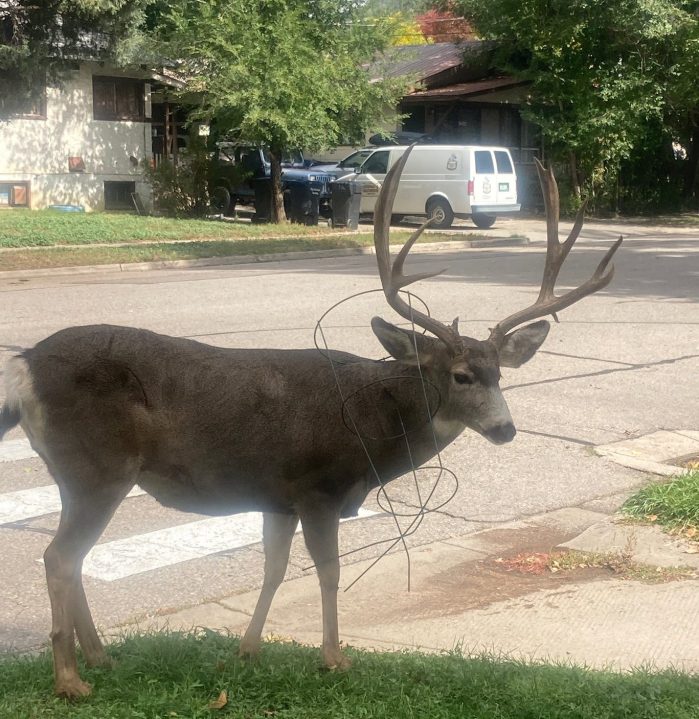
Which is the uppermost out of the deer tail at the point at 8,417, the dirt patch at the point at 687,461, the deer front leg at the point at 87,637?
the deer tail at the point at 8,417

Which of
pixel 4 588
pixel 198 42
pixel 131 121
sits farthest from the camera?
pixel 131 121

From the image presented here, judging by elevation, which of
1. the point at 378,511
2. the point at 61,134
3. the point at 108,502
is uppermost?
the point at 61,134

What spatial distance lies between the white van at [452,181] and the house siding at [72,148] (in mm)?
7032

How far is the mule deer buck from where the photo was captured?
4086 millimetres

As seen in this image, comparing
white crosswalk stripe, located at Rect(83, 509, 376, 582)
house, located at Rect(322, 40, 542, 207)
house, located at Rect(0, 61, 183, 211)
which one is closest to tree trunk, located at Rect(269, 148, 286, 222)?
house, located at Rect(0, 61, 183, 211)

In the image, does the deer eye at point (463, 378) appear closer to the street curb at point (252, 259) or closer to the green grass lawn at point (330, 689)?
the green grass lawn at point (330, 689)

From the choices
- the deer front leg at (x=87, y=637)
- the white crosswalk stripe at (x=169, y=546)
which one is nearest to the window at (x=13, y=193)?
the white crosswalk stripe at (x=169, y=546)

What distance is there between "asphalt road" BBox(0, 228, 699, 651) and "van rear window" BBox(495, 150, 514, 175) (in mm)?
8005

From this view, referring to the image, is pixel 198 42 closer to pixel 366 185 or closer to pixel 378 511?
pixel 366 185

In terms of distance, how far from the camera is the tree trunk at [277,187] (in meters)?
28.8

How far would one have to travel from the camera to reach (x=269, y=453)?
166 inches

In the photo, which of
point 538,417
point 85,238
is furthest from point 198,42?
point 538,417

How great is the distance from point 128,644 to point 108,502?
827 mm

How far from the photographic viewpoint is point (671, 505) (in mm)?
6867
